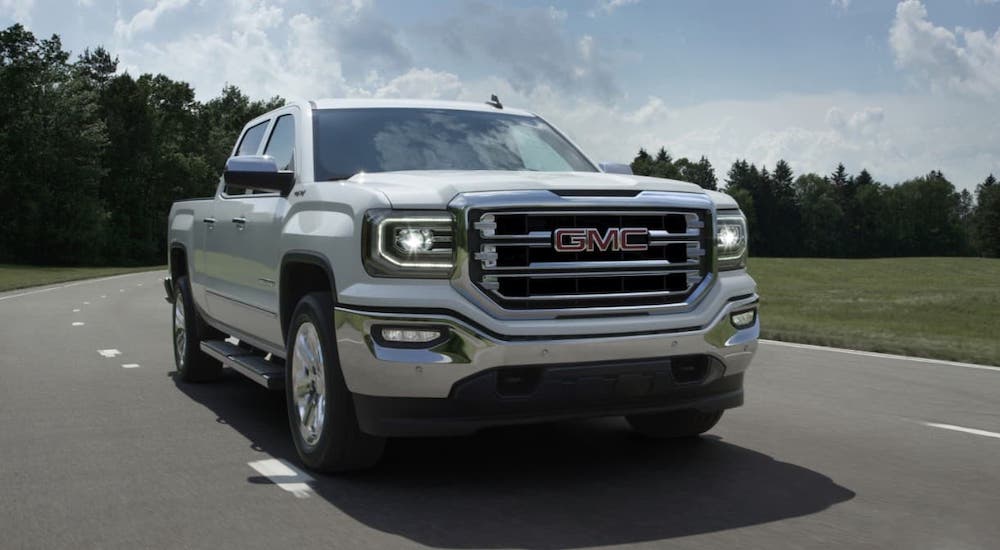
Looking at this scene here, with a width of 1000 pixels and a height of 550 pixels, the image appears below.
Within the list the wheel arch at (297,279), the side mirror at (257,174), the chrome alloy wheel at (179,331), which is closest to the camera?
the wheel arch at (297,279)

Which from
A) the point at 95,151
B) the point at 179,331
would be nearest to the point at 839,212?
the point at 95,151

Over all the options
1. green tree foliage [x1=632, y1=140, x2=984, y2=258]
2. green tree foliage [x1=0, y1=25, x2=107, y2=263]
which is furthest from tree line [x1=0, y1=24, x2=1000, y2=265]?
green tree foliage [x1=632, y1=140, x2=984, y2=258]

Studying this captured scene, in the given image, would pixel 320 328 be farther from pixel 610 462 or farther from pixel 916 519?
pixel 916 519

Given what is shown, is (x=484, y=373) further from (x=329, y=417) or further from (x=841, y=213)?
(x=841, y=213)

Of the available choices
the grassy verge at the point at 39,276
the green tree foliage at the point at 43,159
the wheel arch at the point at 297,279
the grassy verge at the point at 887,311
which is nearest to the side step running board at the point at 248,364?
the wheel arch at the point at 297,279

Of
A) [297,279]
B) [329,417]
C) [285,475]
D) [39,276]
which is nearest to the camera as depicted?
[329,417]

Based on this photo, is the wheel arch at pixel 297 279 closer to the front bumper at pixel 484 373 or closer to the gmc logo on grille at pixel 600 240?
the front bumper at pixel 484 373

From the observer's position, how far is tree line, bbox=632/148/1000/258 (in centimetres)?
16412

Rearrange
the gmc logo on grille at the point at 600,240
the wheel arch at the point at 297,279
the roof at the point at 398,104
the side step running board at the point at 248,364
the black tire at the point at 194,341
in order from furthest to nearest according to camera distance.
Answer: the black tire at the point at 194,341, the roof at the point at 398,104, the side step running board at the point at 248,364, the wheel arch at the point at 297,279, the gmc logo on grille at the point at 600,240

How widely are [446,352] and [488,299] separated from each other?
0.32 meters

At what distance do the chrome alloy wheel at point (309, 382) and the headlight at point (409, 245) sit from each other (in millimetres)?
660

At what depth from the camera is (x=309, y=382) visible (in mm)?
5781

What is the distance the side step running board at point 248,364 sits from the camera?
20.6 ft

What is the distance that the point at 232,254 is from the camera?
746 centimetres
